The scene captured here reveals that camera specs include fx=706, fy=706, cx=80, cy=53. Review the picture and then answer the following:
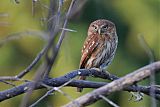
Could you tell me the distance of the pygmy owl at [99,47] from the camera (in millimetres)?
5930

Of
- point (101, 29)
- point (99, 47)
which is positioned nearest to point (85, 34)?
point (101, 29)

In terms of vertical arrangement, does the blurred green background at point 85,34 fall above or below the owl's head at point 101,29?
below

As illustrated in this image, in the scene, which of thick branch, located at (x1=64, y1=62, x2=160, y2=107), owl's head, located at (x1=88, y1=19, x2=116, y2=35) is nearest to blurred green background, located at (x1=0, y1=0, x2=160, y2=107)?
owl's head, located at (x1=88, y1=19, x2=116, y2=35)

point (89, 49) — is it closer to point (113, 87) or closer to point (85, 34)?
point (113, 87)

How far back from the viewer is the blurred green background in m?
9.75

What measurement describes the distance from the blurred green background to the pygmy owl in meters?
2.76

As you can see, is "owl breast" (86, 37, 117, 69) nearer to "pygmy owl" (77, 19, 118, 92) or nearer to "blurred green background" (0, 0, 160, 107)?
"pygmy owl" (77, 19, 118, 92)

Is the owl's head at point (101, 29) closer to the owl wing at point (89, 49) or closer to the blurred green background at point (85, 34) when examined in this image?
the owl wing at point (89, 49)

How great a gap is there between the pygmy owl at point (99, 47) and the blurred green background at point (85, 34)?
276 centimetres

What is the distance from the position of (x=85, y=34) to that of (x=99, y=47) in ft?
14.3

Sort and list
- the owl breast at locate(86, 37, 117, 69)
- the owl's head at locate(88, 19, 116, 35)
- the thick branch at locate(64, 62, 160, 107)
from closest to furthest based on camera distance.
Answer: the thick branch at locate(64, 62, 160, 107) < the owl breast at locate(86, 37, 117, 69) < the owl's head at locate(88, 19, 116, 35)

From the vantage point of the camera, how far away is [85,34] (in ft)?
34.3

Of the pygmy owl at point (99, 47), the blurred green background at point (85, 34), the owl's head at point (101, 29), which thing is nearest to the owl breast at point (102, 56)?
the pygmy owl at point (99, 47)

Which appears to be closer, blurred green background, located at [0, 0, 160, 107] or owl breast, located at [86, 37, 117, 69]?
owl breast, located at [86, 37, 117, 69]
